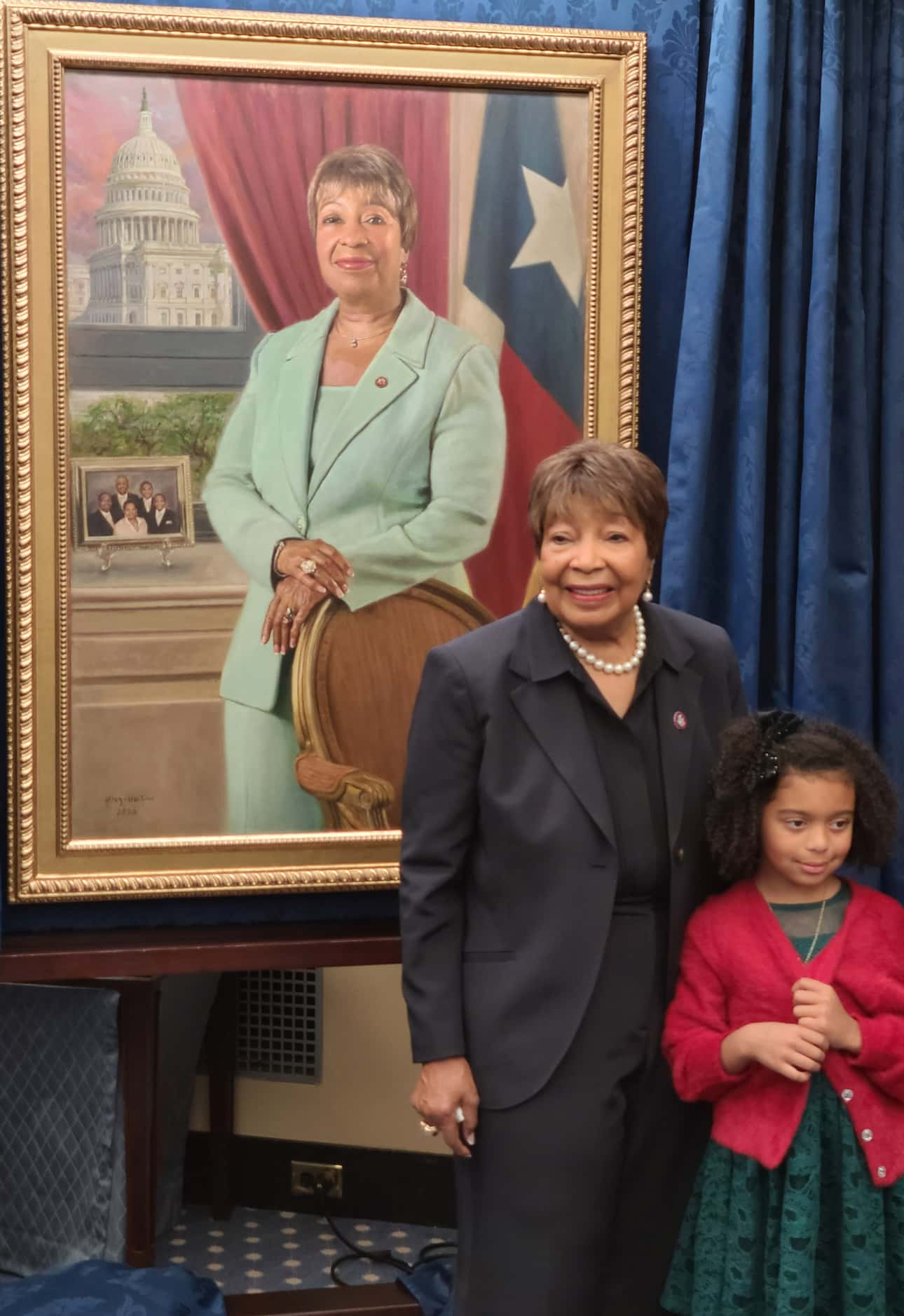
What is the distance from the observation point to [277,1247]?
2916 millimetres

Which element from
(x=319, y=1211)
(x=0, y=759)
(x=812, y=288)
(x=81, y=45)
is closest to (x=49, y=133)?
(x=81, y=45)

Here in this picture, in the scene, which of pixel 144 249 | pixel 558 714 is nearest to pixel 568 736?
pixel 558 714

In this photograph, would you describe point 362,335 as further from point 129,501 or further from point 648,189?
point 648,189

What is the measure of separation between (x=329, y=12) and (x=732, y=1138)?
1913mm

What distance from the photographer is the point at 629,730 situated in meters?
1.89

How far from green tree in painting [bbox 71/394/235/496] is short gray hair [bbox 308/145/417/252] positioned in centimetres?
35

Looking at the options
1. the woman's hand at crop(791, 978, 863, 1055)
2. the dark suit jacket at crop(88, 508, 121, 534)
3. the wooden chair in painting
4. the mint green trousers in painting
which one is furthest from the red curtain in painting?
the woman's hand at crop(791, 978, 863, 1055)

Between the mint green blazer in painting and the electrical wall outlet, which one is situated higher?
the mint green blazer in painting

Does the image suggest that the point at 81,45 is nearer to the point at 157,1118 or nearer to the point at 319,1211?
the point at 157,1118

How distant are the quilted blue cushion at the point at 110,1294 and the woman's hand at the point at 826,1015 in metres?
1.29

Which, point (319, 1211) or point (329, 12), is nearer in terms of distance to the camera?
point (329, 12)
